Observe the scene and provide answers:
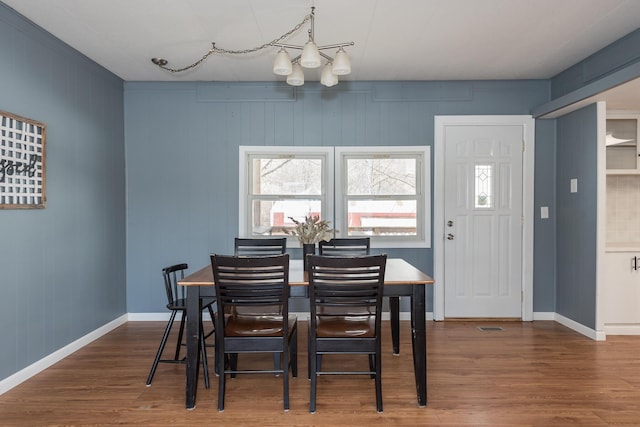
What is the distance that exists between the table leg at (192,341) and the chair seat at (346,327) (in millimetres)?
741

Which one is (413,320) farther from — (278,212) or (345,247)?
(278,212)

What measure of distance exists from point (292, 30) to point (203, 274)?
193 centimetres

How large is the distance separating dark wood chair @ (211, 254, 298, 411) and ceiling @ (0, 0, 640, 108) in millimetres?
1759

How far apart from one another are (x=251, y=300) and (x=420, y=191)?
2608mm

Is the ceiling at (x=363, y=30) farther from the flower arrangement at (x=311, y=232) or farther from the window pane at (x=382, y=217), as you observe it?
the flower arrangement at (x=311, y=232)

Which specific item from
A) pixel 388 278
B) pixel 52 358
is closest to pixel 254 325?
pixel 388 278

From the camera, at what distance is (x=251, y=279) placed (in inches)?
90.3

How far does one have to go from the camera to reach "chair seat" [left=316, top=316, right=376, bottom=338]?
94.5 inches

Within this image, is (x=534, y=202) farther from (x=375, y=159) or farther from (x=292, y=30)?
(x=292, y=30)

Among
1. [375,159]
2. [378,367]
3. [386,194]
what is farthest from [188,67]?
[378,367]

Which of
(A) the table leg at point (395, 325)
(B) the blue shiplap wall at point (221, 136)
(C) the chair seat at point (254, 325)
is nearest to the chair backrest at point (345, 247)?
(A) the table leg at point (395, 325)

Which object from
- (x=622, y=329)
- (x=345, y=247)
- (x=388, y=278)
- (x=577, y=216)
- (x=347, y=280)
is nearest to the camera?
(x=347, y=280)

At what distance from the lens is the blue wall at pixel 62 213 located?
273 centimetres

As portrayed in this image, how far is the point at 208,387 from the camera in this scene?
107 inches
